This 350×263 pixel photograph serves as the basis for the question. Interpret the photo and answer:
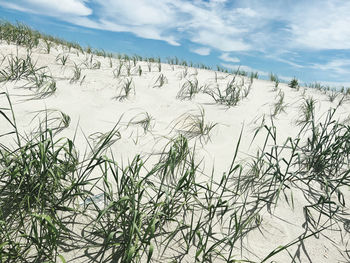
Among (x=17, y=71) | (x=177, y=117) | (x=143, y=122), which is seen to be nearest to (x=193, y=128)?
(x=177, y=117)

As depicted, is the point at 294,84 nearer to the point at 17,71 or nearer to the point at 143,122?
the point at 143,122

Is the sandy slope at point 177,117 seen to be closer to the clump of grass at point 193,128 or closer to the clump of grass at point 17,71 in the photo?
the clump of grass at point 193,128

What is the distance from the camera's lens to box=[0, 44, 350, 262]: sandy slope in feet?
5.35

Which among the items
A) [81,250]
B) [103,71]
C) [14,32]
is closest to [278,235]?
[81,250]

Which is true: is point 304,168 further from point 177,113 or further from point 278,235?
point 177,113

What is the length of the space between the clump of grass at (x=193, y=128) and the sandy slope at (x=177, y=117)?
0.25ft

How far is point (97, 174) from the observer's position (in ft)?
6.84

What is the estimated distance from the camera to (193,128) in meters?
2.90

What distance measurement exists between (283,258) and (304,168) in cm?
109

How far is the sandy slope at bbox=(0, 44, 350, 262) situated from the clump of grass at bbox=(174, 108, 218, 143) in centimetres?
8

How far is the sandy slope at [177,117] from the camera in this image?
1.63 m

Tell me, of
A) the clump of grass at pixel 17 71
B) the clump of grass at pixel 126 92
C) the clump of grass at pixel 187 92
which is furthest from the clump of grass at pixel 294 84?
the clump of grass at pixel 17 71

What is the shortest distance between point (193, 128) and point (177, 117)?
415 mm

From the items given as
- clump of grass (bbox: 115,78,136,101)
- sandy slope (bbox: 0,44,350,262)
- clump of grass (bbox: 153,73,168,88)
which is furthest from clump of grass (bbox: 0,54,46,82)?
clump of grass (bbox: 153,73,168,88)
